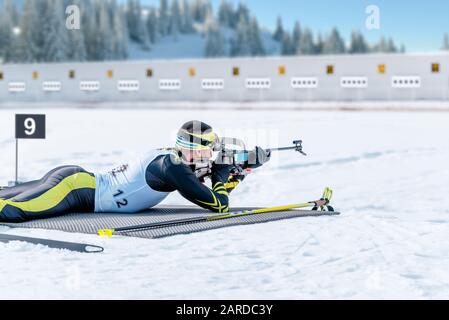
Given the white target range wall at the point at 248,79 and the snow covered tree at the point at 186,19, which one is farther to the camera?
the snow covered tree at the point at 186,19

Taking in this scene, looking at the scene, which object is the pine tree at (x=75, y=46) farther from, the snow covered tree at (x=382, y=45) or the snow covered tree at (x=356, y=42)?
the snow covered tree at (x=382, y=45)

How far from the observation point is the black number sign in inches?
286

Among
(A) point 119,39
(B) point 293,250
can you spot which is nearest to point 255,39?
(A) point 119,39

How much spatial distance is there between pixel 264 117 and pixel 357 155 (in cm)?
593

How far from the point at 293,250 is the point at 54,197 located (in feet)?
6.80

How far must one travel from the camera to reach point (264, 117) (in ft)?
55.7

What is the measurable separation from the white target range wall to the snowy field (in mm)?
8673

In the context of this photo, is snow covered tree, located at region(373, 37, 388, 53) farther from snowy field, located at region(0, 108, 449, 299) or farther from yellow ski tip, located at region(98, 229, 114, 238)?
yellow ski tip, located at region(98, 229, 114, 238)

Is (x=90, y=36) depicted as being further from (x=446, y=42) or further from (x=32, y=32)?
(x=446, y=42)

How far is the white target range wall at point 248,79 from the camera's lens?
1955 centimetres

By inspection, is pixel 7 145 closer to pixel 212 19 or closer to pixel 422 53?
pixel 422 53

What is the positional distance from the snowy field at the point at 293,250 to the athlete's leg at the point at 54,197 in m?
0.24

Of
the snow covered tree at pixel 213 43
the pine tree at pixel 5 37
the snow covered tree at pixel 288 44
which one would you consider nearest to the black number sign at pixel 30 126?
the pine tree at pixel 5 37

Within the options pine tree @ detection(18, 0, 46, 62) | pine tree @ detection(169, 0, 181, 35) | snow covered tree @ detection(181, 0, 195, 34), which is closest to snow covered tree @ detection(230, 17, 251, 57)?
pine tree @ detection(169, 0, 181, 35)
